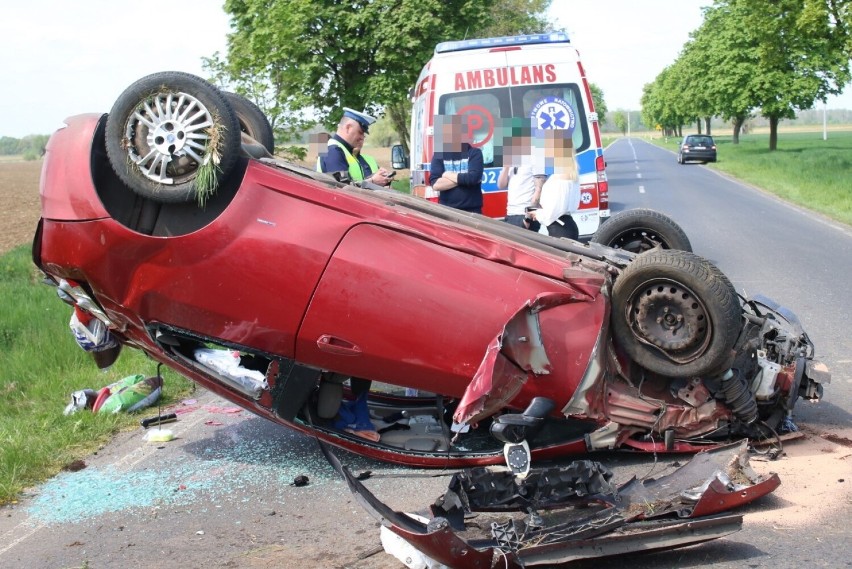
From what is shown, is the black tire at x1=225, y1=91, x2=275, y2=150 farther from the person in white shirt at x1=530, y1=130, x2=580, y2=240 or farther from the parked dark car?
the person in white shirt at x1=530, y1=130, x2=580, y2=240

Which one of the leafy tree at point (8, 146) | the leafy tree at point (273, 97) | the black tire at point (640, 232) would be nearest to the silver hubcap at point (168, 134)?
the black tire at point (640, 232)

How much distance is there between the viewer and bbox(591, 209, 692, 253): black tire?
6.23 meters

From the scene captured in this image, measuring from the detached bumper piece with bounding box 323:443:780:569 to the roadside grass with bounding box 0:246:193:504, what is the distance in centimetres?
226

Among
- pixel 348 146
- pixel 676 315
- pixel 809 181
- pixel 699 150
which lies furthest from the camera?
pixel 699 150

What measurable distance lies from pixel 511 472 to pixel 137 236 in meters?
2.17

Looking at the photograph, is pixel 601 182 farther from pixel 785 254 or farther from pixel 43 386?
pixel 43 386

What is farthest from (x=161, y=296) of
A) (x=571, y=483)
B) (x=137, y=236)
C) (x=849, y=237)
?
(x=849, y=237)

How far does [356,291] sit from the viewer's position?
4551 millimetres

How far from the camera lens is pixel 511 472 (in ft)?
13.5

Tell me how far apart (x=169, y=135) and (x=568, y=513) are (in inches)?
103

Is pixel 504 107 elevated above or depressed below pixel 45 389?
above

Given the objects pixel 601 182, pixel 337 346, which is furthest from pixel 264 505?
pixel 601 182

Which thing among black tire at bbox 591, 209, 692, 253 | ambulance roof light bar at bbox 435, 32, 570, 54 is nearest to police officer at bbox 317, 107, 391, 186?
black tire at bbox 591, 209, 692, 253

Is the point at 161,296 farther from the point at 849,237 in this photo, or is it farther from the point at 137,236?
the point at 849,237
